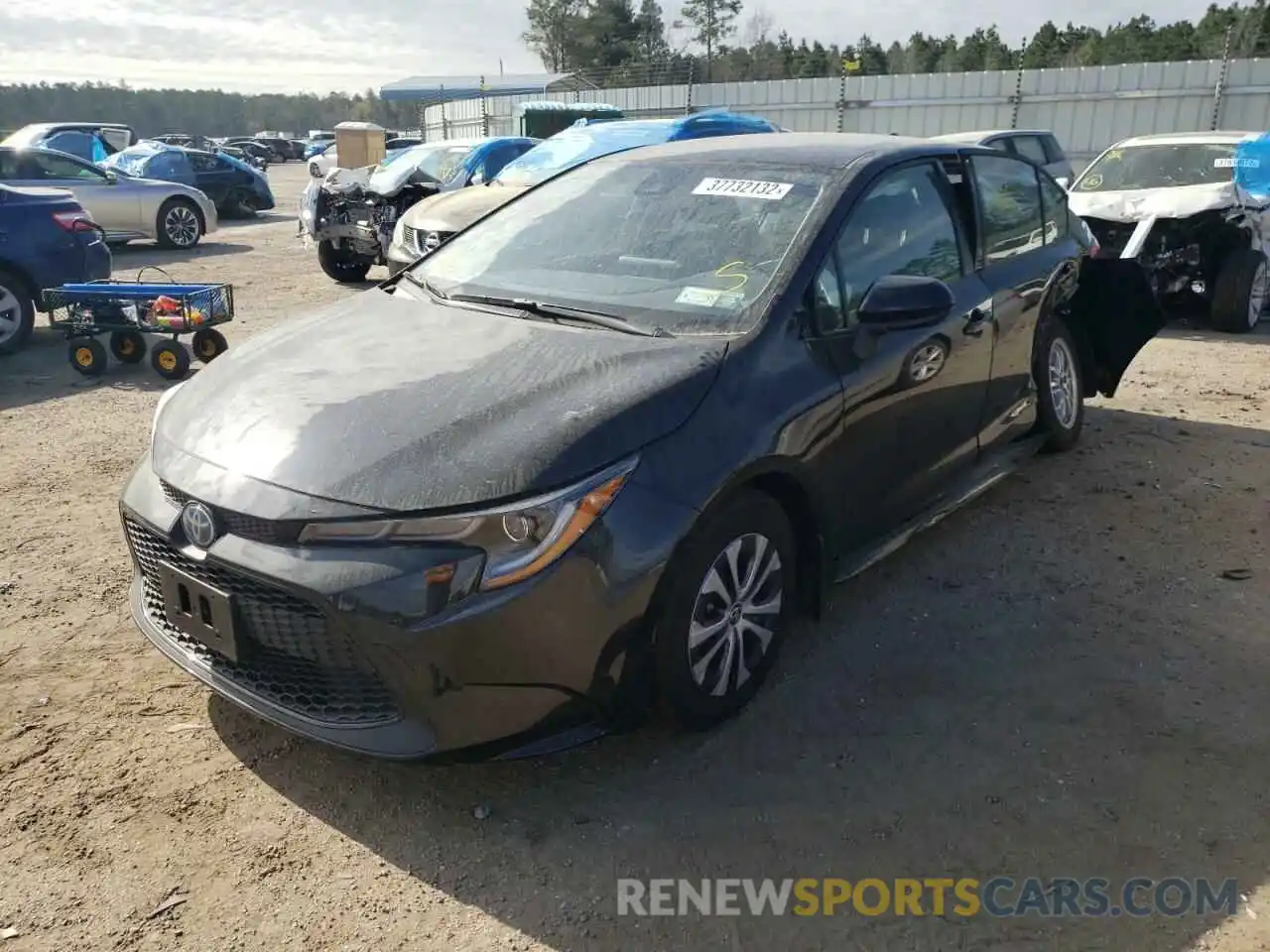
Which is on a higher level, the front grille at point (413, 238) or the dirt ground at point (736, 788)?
the front grille at point (413, 238)

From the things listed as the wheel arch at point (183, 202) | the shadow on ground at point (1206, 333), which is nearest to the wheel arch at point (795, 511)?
the shadow on ground at point (1206, 333)

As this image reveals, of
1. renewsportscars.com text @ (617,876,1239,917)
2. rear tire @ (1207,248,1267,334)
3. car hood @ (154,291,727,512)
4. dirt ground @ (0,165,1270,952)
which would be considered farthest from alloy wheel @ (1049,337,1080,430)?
rear tire @ (1207,248,1267,334)

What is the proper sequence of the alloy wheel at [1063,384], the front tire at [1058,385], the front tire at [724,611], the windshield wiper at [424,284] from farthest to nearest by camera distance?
1. the alloy wheel at [1063,384]
2. the front tire at [1058,385]
3. the windshield wiper at [424,284]
4. the front tire at [724,611]

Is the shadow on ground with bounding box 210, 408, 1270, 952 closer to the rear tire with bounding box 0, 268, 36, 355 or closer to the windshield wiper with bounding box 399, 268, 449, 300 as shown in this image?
the windshield wiper with bounding box 399, 268, 449, 300

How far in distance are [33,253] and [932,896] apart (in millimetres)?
8395

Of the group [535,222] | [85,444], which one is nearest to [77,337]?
[85,444]

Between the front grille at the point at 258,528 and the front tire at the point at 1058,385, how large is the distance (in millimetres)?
3621

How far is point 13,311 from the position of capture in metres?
8.02

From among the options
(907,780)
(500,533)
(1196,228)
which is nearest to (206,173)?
(1196,228)

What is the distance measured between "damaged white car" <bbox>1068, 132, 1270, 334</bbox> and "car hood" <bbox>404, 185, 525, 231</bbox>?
5.26 meters

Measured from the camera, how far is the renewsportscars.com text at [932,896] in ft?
7.77

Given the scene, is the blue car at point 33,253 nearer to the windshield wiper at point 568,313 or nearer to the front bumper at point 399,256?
the front bumper at point 399,256

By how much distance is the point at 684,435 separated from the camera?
8.71 feet

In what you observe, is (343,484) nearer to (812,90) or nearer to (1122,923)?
(1122,923)
